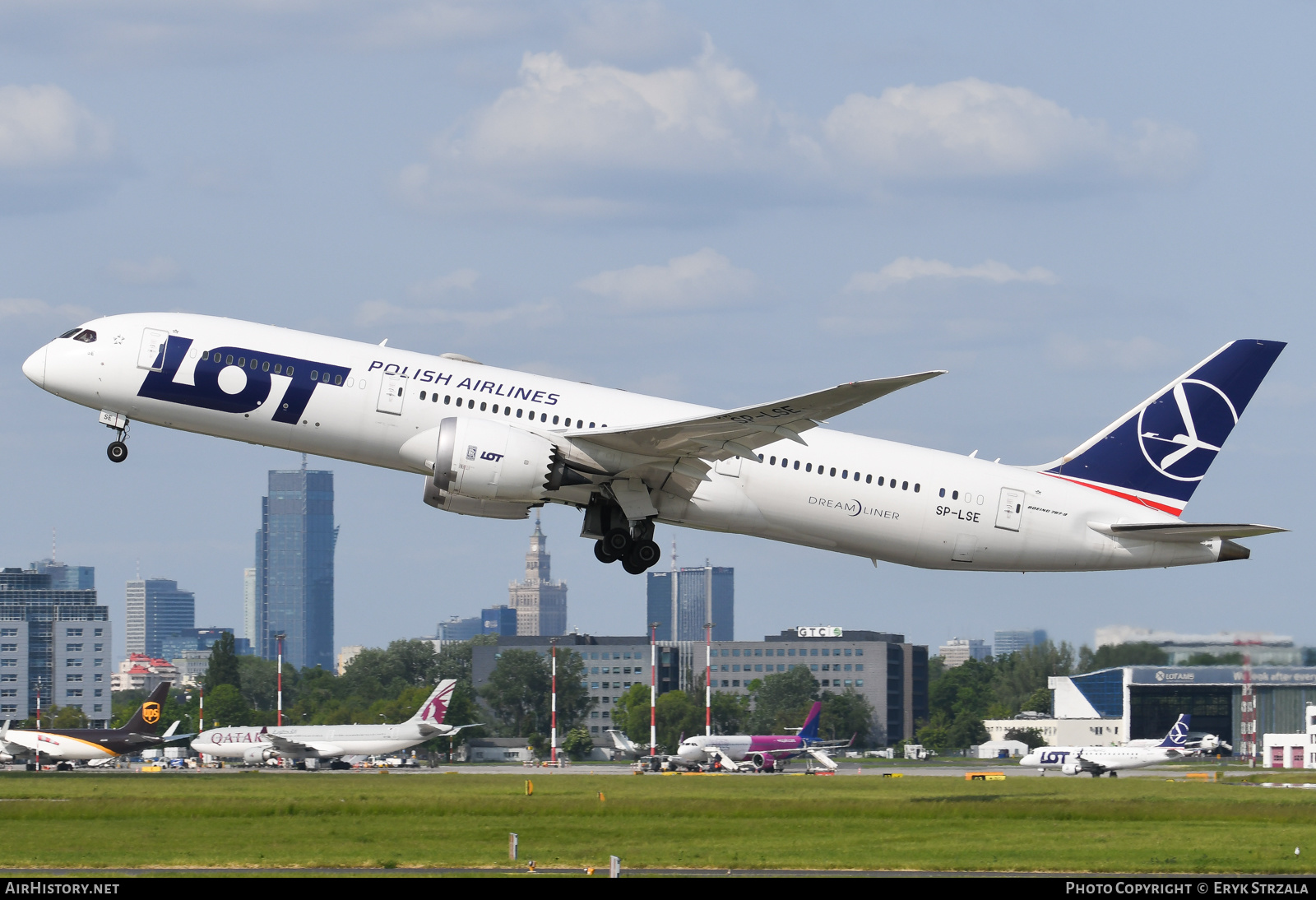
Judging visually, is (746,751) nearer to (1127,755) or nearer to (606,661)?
(1127,755)

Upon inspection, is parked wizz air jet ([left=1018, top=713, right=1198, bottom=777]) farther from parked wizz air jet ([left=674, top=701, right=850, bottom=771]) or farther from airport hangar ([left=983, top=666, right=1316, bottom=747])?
parked wizz air jet ([left=674, top=701, right=850, bottom=771])

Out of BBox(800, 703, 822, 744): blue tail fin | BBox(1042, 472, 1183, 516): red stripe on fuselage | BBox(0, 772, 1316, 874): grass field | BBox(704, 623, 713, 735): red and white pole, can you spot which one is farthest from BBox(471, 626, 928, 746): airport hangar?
BBox(1042, 472, 1183, 516): red stripe on fuselage

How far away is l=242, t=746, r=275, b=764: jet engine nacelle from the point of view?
270 feet

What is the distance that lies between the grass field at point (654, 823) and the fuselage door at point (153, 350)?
11729 mm

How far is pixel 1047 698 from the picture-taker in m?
106

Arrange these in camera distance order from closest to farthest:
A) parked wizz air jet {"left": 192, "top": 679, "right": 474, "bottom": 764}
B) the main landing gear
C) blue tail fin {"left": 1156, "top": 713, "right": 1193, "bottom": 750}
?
the main landing gear → blue tail fin {"left": 1156, "top": 713, "right": 1193, "bottom": 750} → parked wizz air jet {"left": 192, "top": 679, "right": 474, "bottom": 764}

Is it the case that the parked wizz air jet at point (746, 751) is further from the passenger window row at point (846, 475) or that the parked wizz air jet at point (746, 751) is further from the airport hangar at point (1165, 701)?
the passenger window row at point (846, 475)

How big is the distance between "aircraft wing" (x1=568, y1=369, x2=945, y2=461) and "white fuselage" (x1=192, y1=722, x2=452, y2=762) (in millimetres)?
50445

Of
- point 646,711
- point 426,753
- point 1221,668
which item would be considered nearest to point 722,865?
point 1221,668

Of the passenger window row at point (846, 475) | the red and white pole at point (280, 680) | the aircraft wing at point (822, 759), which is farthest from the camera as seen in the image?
the red and white pole at point (280, 680)

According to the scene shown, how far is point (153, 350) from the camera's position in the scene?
38469 millimetres

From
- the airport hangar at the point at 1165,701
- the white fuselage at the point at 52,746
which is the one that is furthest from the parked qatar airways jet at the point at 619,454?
the white fuselage at the point at 52,746

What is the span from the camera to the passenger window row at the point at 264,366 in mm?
38188

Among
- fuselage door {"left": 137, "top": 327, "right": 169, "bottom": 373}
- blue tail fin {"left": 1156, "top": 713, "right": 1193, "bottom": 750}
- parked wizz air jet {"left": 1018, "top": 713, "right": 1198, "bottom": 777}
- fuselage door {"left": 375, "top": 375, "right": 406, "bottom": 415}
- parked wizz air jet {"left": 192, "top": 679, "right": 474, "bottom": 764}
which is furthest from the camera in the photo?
parked wizz air jet {"left": 192, "top": 679, "right": 474, "bottom": 764}
